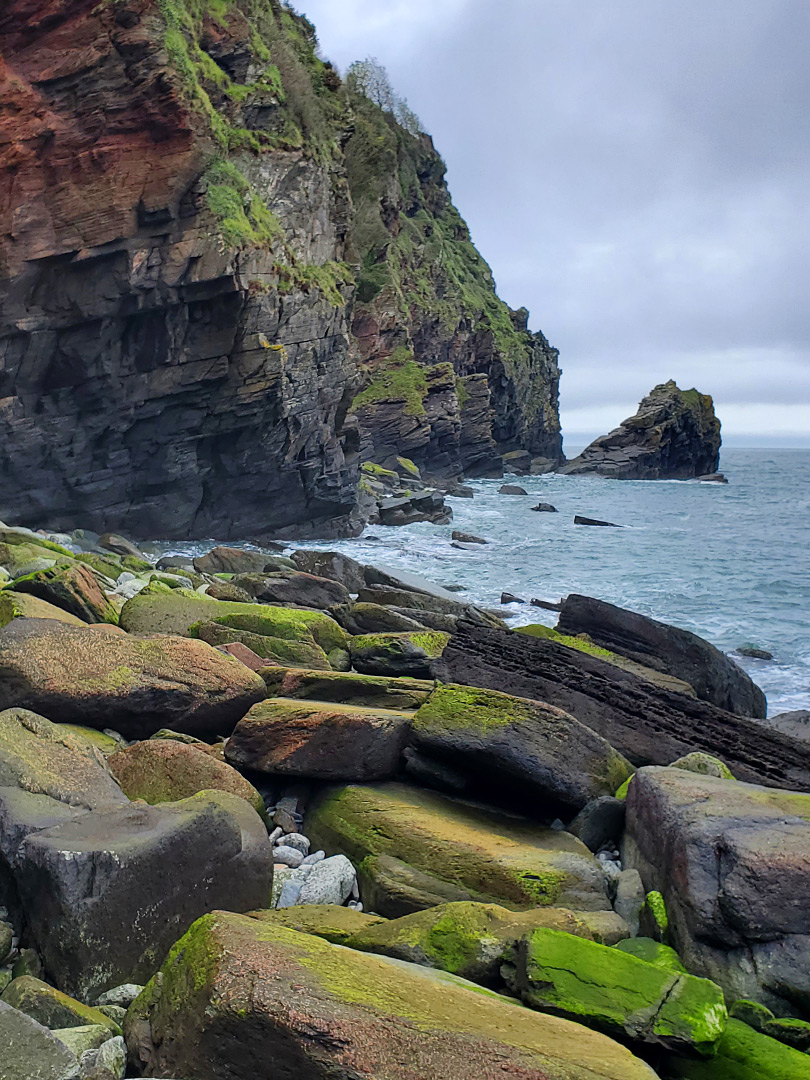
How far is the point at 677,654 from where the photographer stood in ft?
40.4

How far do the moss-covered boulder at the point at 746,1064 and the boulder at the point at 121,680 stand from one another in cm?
429

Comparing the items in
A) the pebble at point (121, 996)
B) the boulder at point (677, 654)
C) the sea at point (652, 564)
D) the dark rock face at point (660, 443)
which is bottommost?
the sea at point (652, 564)

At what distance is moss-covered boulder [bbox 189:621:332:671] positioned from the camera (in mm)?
8703

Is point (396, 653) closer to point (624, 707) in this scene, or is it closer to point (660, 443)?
point (624, 707)

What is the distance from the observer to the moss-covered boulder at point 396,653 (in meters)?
8.77

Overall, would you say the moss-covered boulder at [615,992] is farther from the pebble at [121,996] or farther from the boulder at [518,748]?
the boulder at [518,748]

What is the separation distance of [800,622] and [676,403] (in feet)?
235

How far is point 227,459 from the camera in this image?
27.6m

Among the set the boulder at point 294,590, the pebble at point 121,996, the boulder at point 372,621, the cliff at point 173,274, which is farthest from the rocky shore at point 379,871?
the cliff at point 173,274

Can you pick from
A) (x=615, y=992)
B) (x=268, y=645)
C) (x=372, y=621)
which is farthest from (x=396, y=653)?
(x=615, y=992)

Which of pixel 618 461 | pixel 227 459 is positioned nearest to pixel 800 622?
pixel 227 459

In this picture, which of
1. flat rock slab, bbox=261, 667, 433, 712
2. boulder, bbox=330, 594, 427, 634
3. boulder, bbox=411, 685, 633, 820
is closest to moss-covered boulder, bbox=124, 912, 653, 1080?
boulder, bbox=411, 685, 633, 820

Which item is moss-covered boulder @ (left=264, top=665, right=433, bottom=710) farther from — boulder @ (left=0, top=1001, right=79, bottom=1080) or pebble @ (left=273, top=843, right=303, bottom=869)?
boulder @ (left=0, top=1001, right=79, bottom=1080)

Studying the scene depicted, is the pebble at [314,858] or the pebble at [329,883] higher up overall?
the pebble at [329,883]
